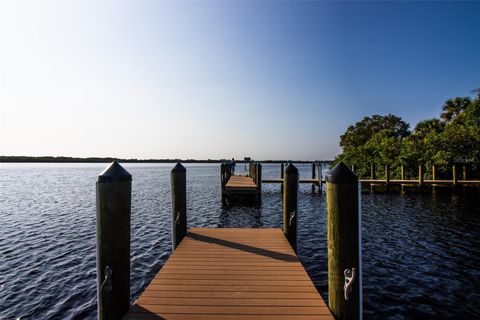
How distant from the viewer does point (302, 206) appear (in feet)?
57.2

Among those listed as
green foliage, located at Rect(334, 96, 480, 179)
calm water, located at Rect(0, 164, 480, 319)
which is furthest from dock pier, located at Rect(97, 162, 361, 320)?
green foliage, located at Rect(334, 96, 480, 179)

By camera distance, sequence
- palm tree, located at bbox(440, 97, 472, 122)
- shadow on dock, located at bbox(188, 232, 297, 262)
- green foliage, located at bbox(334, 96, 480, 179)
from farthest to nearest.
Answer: palm tree, located at bbox(440, 97, 472, 122) < green foliage, located at bbox(334, 96, 480, 179) < shadow on dock, located at bbox(188, 232, 297, 262)

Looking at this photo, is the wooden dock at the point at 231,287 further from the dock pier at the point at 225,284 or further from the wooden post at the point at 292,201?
the wooden post at the point at 292,201

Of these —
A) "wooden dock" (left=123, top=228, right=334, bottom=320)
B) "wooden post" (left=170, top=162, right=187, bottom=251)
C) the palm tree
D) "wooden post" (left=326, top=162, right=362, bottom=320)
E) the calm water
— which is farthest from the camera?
the palm tree

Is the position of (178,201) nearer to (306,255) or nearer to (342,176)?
(342,176)

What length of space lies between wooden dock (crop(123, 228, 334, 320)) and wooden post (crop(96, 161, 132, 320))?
248mm

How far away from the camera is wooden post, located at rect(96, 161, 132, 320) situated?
321 centimetres

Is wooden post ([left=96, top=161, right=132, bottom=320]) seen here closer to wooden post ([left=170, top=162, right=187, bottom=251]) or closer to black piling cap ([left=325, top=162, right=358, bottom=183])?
black piling cap ([left=325, top=162, right=358, bottom=183])

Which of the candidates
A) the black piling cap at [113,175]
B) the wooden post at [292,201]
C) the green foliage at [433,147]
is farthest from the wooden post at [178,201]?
the green foliage at [433,147]

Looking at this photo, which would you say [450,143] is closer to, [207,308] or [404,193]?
[404,193]

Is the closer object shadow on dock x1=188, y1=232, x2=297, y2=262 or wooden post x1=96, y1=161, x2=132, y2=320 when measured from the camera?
wooden post x1=96, y1=161, x2=132, y2=320

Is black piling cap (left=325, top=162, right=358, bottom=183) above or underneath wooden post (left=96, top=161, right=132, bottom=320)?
above

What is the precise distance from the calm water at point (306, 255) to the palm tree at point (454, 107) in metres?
31.3

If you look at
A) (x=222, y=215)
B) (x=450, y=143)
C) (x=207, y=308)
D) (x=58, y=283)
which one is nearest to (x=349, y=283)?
(x=207, y=308)
